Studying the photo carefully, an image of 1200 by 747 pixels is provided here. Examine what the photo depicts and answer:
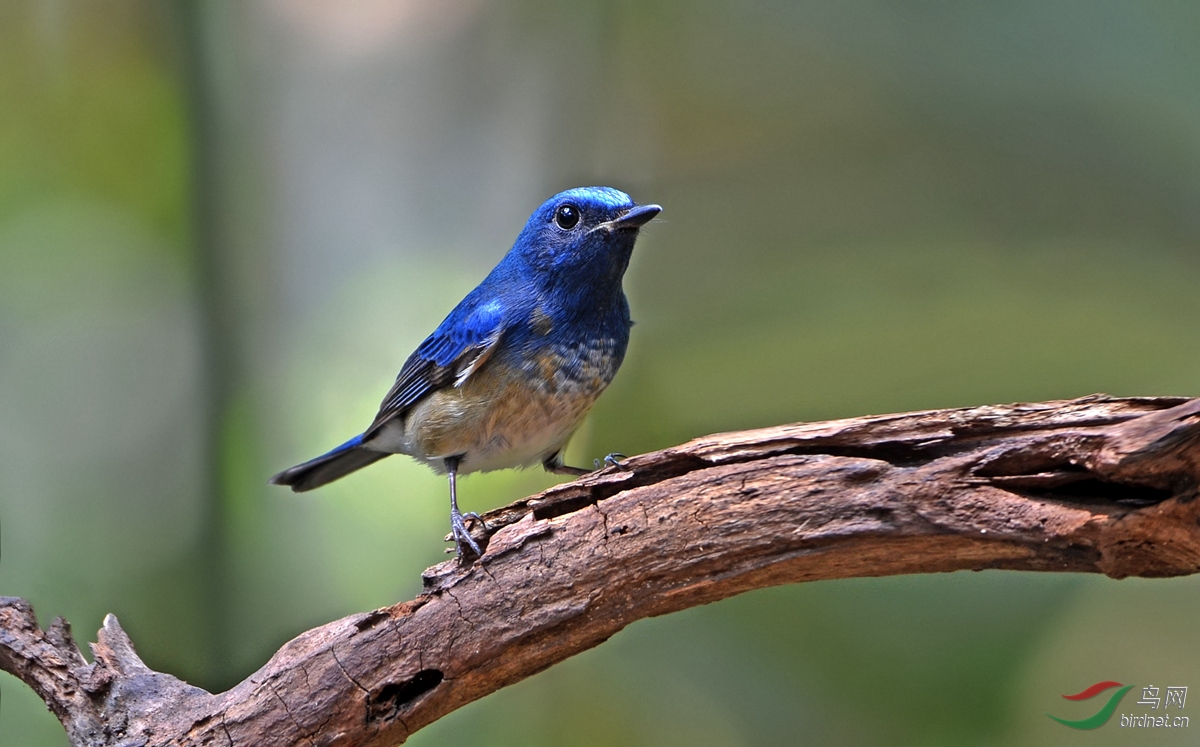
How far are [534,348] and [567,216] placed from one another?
1.49 ft

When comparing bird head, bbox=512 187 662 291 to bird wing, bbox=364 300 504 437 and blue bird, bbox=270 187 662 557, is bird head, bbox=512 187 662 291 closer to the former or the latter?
blue bird, bbox=270 187 662 557

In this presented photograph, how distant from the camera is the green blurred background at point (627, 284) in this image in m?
3.59

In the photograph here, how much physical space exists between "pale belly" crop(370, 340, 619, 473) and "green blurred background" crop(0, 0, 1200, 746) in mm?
1020

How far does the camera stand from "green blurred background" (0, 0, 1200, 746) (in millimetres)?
3586

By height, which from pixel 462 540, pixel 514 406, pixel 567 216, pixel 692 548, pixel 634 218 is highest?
pixel 567 216

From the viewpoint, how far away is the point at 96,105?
396cm

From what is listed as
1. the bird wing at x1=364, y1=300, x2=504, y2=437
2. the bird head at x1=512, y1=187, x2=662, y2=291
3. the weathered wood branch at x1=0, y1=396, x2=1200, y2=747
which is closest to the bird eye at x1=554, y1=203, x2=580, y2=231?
the bird head at x1=512, y1=187, x2=662, y2=291

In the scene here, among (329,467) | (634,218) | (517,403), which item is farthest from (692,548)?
(329,467)

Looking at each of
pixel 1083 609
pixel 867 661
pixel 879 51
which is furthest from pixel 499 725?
pixel 879 51

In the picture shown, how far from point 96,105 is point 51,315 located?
3.03ft

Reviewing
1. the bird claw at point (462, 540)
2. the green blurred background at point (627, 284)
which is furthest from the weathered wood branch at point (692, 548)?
the green blurred background at point (627, 284)

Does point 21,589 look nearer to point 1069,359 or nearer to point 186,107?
point 186,107

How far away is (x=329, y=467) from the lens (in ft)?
11.2

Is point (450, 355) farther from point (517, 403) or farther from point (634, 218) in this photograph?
point (634, 218)
